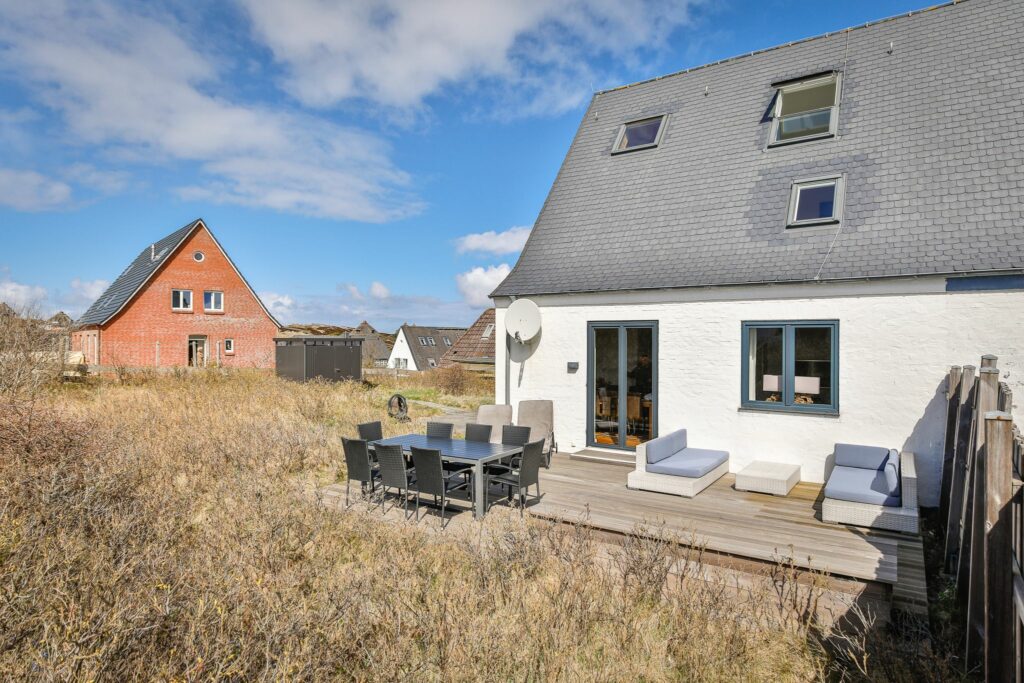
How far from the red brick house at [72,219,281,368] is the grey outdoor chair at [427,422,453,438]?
25.5m

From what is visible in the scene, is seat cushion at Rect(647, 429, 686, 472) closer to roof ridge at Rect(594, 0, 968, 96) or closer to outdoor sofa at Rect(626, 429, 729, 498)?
outdoor sofa at Rect(626, 429, 729, 498)

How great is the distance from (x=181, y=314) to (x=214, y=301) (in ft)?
6.49

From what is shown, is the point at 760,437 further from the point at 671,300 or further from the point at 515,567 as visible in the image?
the point at 515,567

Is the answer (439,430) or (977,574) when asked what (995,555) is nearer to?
(977,574)

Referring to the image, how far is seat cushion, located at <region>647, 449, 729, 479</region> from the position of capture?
24.3 ft

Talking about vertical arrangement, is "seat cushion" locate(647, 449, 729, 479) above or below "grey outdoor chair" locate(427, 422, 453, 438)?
below

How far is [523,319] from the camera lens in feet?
34.2

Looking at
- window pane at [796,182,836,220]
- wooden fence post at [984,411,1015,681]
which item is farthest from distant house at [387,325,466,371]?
wooden fence post at [984,411,1015,681]

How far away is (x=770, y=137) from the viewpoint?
1009 cm

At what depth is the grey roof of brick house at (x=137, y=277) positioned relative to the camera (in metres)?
30.3

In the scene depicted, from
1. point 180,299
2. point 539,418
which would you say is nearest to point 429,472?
point 539,418

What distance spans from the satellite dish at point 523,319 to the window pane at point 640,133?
Result: 4159mm

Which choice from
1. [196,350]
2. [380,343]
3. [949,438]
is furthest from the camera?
[380,343]

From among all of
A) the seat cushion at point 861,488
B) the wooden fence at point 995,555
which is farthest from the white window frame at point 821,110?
the wooden fence at point 995,555
